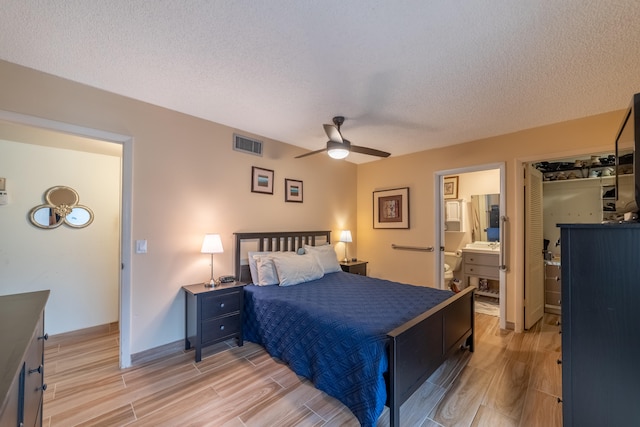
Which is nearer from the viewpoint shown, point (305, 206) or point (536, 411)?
point (536, 411)

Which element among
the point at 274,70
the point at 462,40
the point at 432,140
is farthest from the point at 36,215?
the point at 432,140

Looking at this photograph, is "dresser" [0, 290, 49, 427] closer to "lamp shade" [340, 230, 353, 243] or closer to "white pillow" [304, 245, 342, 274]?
"white pillow" [304, 245, 342, 274]

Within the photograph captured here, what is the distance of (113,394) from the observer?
2104 mm

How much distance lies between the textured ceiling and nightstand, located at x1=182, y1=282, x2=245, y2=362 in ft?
6.25

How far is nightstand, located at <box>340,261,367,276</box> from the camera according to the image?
4297 mm

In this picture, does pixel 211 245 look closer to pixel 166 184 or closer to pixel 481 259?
pixel 166 184

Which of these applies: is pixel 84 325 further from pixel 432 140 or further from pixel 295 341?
pixel 432 140

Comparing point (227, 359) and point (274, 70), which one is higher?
point (274, 70)

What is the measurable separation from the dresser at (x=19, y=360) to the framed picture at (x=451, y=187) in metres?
5.50

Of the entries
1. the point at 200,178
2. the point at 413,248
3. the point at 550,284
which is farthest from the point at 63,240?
the point at 550,284

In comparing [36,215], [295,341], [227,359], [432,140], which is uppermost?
[432,140]

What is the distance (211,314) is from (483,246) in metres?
4.62

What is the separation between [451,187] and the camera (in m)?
5.24

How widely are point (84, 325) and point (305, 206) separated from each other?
3167 millimetres
